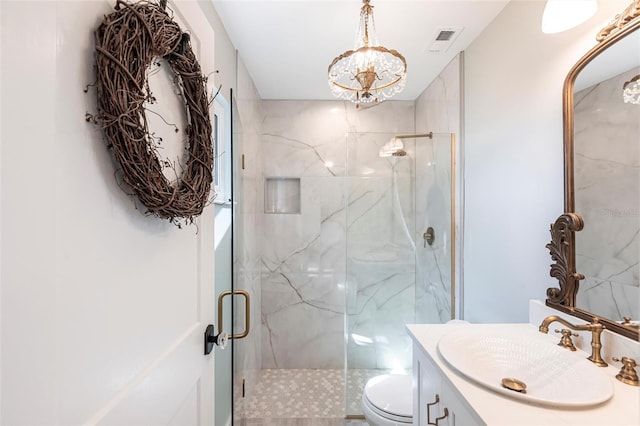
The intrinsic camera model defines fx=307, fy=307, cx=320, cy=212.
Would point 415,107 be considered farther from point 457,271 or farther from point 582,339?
point 582,339

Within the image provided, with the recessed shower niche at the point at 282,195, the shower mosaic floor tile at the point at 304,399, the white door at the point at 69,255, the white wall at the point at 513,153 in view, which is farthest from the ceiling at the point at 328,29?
the shower mosaic floor tile at the point at 304,399

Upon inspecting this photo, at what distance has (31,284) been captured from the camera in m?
0.43

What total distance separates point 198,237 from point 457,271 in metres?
1.62

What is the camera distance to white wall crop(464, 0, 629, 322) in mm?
1187

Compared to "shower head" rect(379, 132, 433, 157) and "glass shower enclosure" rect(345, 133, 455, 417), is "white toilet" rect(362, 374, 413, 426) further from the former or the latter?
"shower head" rect(379, 132, 433, 157)

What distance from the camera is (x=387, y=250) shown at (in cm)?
234

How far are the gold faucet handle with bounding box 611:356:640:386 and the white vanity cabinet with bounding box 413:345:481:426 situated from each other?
44 centimetres

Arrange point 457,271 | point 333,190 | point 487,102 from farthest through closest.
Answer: point 333,190, point 457,271, point 487,102

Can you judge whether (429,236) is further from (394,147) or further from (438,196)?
(394,147)

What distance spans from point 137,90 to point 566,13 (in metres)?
1.32

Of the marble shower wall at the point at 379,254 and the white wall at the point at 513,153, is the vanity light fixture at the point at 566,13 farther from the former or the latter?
the marble shower wall at the point at 379,254

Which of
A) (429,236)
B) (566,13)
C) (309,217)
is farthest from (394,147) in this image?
(566,13)

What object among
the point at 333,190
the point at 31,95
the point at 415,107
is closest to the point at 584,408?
the point at 31,95

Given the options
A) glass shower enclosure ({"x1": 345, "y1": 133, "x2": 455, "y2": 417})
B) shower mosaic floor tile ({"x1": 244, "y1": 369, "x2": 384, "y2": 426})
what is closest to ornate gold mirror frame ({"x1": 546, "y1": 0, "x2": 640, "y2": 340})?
glass shower enclosure ({"x1": 345, "y1": 133, "x2": 455, "y2": 417})
